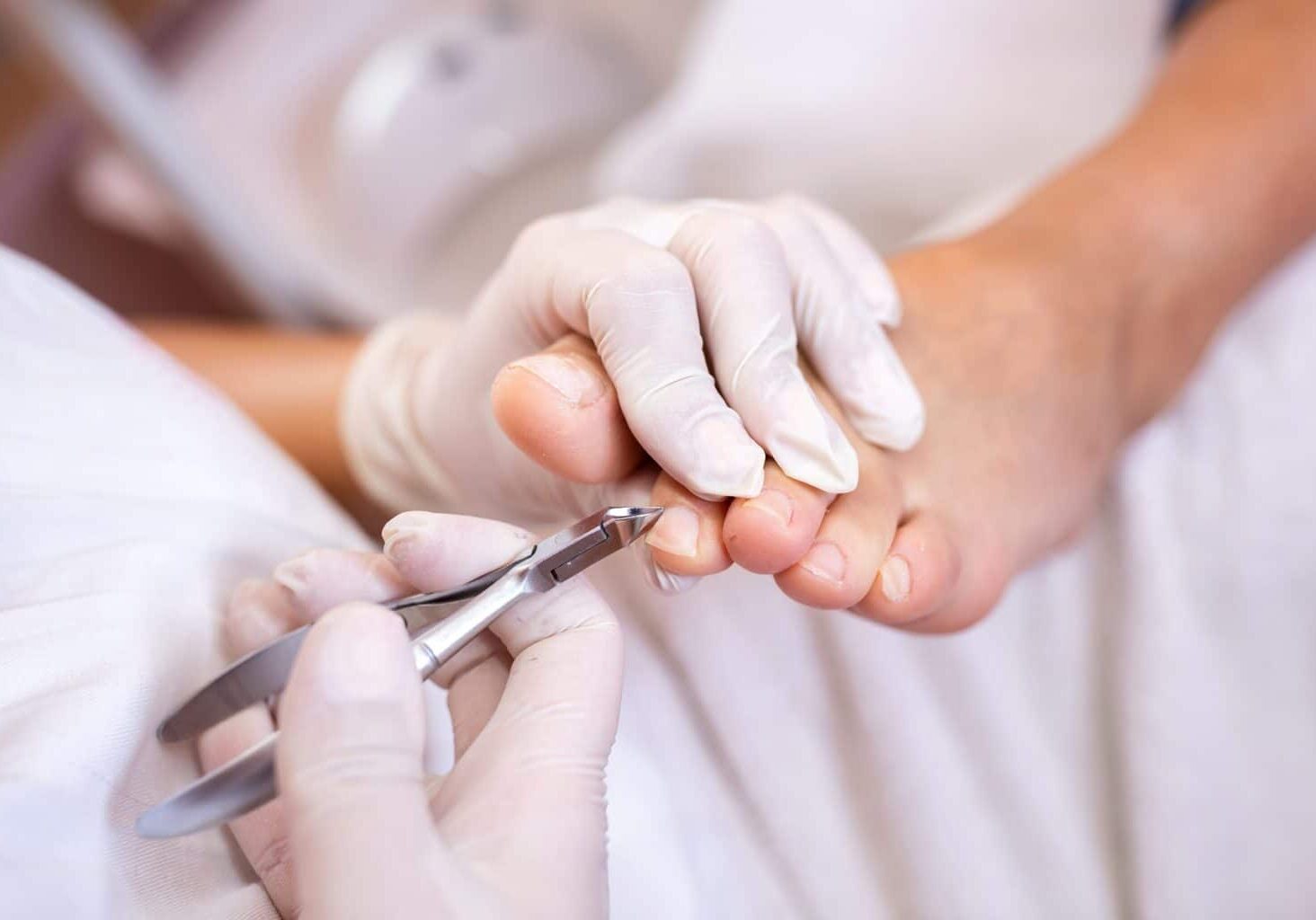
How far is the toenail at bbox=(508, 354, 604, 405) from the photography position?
1.82 ft

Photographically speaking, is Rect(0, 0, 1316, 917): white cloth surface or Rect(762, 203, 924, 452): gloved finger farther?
Rect(762, 203, 924, 452): gloved finger

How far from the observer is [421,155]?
4.75 ft

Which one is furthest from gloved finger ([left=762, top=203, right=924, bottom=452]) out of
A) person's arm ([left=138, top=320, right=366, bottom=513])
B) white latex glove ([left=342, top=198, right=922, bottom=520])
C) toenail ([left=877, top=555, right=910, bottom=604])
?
person's arm ([left=138, top=320, right=366, bottom=513])

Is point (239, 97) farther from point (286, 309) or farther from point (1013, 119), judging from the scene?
point (1013, 119)

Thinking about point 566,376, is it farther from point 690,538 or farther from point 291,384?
point 291,384

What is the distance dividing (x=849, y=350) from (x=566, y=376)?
21 cm

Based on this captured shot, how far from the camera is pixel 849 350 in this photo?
656mm

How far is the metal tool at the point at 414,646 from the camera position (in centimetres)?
44

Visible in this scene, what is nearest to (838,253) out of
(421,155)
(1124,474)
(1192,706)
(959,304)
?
(959,304)

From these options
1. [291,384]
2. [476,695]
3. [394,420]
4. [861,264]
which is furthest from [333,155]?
Result: [476,695]

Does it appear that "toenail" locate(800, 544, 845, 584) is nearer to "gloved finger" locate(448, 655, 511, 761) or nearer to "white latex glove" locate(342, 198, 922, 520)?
"white latex glove" locate(342, 198, 922, 520)

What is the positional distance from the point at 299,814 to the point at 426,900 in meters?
0.07

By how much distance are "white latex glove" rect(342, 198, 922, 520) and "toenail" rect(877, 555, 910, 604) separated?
0.06 meters

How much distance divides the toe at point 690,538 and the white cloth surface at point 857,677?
15cm
